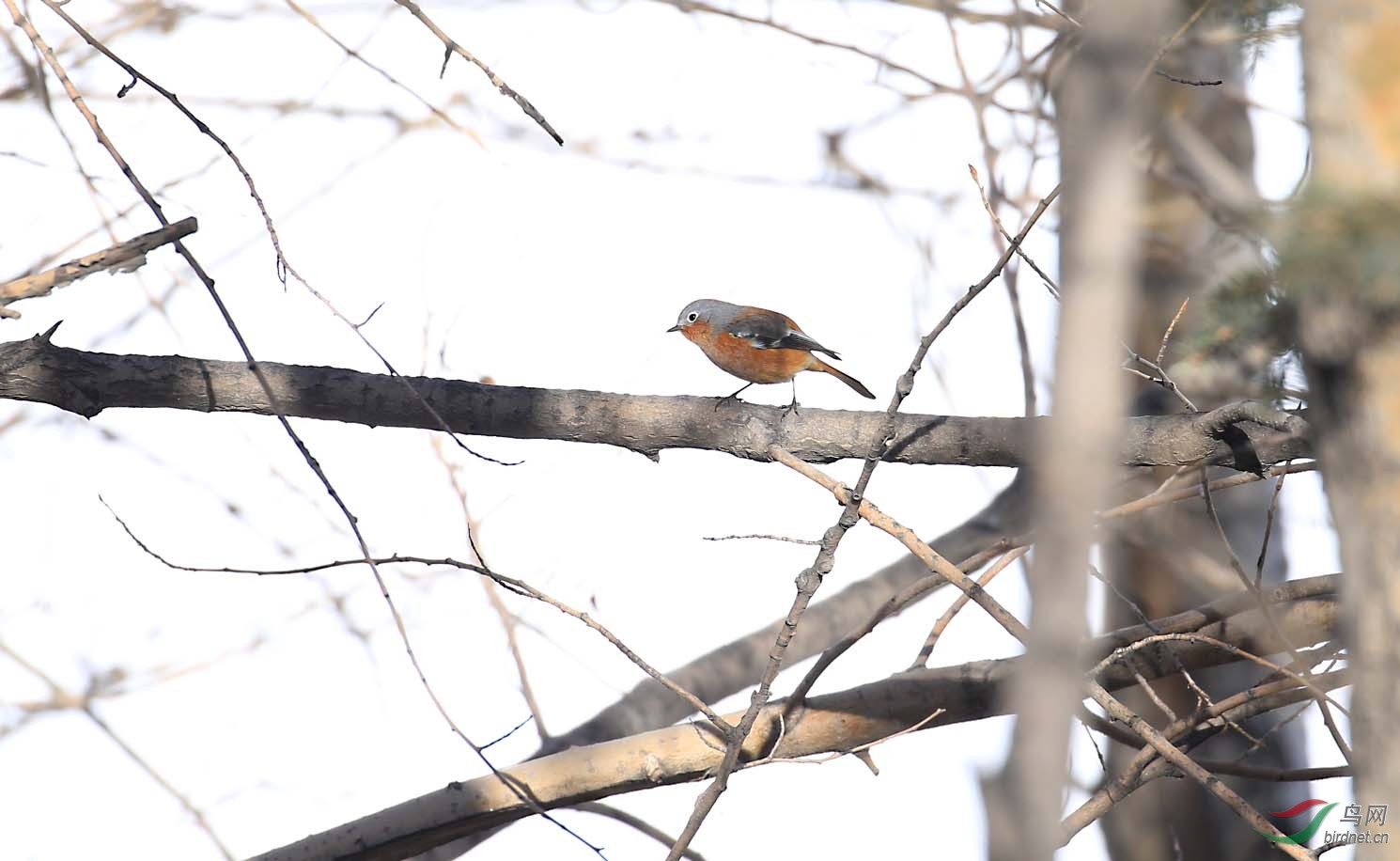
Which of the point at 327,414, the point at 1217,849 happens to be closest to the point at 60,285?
the point at 327,414

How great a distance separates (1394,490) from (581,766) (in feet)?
6.97

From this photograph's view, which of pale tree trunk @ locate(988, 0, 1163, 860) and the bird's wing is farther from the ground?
the bird's wing

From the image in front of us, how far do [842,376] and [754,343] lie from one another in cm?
55

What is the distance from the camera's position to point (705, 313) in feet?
17.6

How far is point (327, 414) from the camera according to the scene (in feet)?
9.62

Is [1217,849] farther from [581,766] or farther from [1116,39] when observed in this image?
[1116,39]

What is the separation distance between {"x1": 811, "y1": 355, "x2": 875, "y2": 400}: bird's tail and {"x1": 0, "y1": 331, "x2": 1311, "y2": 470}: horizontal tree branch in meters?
2.10

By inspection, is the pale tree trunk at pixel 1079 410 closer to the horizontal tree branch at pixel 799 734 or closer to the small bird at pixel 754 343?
the horizontal tree branch at pixel 799 734

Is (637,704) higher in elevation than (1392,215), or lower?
higher

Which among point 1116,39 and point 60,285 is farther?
point 60,285

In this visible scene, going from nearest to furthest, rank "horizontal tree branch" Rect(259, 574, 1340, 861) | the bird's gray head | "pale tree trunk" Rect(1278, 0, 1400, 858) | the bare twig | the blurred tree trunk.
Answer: "pale tree trunk" Rect(1278, 0, 1400, 858), the bare twig, "horizontal tree branch" Rect(259, 574, 1340, 861), the bird's gray head, the blurred tree trunk

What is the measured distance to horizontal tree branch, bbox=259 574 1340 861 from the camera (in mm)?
2840

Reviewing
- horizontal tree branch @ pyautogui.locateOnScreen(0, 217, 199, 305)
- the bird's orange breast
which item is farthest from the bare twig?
the bird's orange breast

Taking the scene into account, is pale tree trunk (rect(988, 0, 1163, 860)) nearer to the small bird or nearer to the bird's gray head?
the small bird
